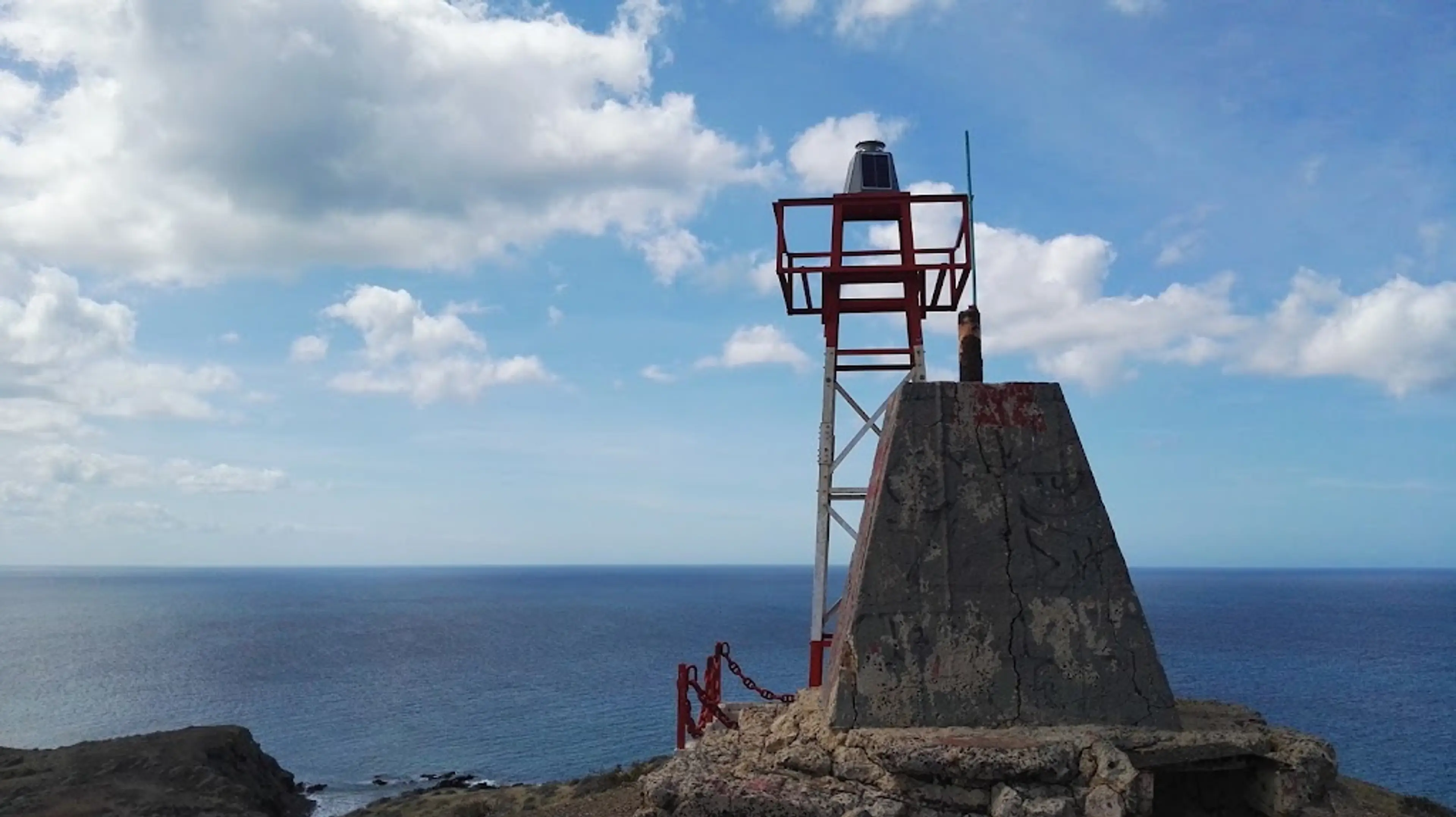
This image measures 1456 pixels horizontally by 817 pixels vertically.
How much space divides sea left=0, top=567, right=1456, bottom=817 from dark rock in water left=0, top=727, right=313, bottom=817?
261cm

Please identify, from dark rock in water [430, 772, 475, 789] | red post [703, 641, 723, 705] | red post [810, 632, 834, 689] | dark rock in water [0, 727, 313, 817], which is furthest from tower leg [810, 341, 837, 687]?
dark rock in water [430, 772, 475, 789]

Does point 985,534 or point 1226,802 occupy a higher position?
point 985,534

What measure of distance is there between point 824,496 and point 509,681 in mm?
43164

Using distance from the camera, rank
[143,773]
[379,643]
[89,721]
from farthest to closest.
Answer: [379,643] → [89,721] → [143,773]

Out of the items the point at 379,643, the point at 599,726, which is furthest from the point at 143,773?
the point at 379,643

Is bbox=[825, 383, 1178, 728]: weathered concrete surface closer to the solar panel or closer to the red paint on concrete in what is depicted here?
the red paint on concrete

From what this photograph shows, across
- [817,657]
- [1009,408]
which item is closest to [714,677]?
[817,657]

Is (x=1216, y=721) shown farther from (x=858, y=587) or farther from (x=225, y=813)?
(x=225, y=813)

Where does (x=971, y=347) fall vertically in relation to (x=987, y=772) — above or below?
above

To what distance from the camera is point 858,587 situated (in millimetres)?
6137

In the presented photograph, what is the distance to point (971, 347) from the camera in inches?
274

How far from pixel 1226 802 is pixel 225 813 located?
74.4 feet

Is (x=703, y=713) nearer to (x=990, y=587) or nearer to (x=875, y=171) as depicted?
(x=990, y=587)

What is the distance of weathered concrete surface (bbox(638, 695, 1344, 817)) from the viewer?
17.4 feet
